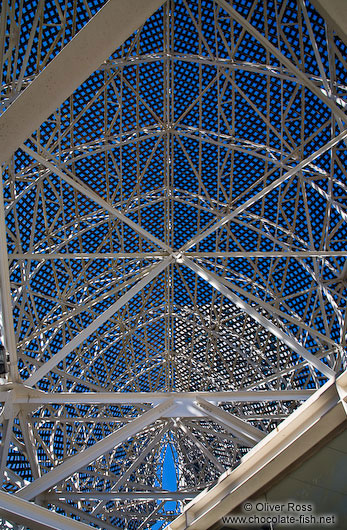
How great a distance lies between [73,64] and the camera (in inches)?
260

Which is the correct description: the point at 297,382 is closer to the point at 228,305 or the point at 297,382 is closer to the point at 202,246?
the point at 228,305

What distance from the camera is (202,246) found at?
94.8 ft

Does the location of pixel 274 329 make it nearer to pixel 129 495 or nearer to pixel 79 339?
pixel 79 339

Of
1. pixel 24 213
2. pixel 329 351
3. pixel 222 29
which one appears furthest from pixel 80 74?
pixel 329 351

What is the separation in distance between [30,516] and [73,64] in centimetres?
726

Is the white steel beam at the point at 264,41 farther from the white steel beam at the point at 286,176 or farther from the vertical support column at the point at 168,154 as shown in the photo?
the vertical support column at the point at 168,154

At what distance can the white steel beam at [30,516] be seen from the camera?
8.16 meters

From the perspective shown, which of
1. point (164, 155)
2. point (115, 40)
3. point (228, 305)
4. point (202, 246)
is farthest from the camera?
point (228, 305)

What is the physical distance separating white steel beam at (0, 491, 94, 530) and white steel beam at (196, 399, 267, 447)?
21.3 ft

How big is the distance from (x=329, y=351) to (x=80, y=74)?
68.1 ft

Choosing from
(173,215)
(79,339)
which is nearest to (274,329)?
(79,339)

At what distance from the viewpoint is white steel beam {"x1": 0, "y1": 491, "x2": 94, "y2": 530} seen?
8.16 metres

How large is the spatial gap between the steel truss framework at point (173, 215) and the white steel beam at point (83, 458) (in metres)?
0.06

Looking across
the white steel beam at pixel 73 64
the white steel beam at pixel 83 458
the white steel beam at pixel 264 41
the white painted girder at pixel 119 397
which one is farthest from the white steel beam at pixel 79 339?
the white steel beam at pixel 73 64
